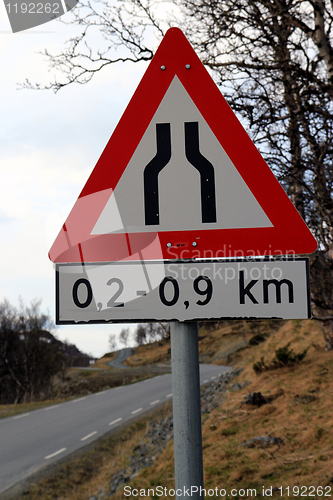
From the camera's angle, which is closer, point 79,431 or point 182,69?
point 182,69

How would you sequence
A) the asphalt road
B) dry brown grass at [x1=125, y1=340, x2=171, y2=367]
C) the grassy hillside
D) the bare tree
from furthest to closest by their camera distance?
dry brown grass at [x1=125, y1=340, x2=171, y2=367]
the bare tree
the asphalt road
the grassy hillside

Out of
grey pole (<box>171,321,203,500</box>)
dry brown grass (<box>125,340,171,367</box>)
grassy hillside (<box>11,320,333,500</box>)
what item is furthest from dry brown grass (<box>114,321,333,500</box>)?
dry brown grass (<box>125,340,171,367</box>)

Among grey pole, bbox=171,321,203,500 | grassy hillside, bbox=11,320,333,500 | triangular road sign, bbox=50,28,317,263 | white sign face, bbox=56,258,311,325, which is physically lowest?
grassy hillside, bbox=11,320,333,500

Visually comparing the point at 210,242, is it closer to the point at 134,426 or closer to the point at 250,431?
the point at 250,431

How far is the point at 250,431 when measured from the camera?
6.51m

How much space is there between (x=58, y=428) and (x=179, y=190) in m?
12.5

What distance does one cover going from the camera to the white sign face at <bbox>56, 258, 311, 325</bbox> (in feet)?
4.21

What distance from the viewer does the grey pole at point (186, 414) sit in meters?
1.16

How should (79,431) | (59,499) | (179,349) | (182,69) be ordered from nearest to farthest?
(179,349) → (182,69) → (59,499) → (79,431)

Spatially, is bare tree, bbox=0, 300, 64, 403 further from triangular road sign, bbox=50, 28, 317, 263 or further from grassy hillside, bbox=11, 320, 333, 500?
triangular road sign, bbox=50, 28, 317, 263

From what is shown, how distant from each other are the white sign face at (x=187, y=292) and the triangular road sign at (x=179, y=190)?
2.1 inches

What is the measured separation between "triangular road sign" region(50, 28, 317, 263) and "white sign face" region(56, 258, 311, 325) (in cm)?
5

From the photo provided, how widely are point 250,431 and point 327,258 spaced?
3.72 metres

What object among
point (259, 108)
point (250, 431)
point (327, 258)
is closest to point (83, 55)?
point (259, 108)
